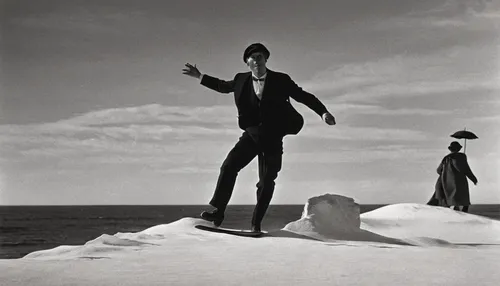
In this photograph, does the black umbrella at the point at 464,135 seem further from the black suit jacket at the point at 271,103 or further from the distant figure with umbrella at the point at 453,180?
the black suit jacket at the point at 271,103

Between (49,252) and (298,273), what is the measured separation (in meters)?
1.99

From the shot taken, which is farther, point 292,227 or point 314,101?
point 292,227

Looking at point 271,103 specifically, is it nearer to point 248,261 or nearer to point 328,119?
point 328,119

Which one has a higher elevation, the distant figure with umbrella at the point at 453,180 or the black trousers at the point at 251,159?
the distant figure with umbrella at the point at 453,180

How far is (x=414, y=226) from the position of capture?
9.42m

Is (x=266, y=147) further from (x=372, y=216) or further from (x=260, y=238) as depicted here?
(x=372, y=216)

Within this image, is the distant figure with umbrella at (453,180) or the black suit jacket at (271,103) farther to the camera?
the distant figure with umbrella at (453,180)

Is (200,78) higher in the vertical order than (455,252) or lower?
higher

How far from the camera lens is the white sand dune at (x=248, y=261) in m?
3.85

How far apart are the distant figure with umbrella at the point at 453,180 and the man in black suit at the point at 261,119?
564 centimetres

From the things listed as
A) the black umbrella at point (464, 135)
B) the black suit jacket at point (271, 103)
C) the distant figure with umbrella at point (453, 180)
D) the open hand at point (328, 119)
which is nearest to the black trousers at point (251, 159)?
the black suit jacket at point (271, 103)

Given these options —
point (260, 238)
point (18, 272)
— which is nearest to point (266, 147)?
point (260, 238)

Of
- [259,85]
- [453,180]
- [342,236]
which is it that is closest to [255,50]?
[259,85]

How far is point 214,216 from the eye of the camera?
6066 mm
